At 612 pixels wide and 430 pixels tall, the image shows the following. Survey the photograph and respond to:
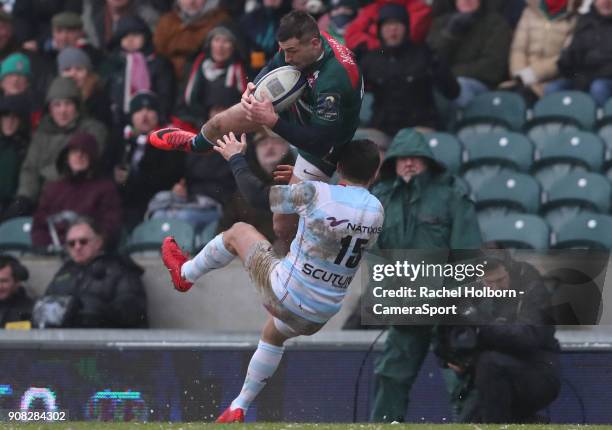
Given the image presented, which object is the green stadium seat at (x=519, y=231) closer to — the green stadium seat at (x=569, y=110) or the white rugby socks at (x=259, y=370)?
the green stadium seat at (x=569, y=110)

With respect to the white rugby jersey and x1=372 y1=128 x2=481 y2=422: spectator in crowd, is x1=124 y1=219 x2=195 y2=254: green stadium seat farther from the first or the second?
the white rugby jersey

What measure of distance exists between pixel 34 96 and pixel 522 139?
4.93 meters

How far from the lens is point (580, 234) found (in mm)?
13656

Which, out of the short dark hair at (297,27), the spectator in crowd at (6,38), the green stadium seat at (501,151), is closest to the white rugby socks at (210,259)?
the short dark hair at (297,27)

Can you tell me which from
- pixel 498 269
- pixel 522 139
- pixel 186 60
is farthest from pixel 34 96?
pixel 498 269

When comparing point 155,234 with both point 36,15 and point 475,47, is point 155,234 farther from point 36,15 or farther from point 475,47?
point 36,15

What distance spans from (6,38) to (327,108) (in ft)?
24.9

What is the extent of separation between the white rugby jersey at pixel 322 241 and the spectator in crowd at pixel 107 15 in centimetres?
679

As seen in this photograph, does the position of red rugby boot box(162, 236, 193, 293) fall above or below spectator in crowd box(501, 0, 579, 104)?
above

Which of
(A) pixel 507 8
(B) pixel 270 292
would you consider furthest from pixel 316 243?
(A) pixel 507 8

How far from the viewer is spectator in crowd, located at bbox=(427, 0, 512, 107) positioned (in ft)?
50.7

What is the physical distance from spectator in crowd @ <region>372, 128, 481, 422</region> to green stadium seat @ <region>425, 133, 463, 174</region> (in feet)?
7.00

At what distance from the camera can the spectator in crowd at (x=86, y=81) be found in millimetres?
15641

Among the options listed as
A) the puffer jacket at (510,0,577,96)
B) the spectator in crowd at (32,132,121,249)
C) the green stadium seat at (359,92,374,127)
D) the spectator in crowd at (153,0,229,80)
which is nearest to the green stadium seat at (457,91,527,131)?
the puffer jacket at (510,0,577,96)
